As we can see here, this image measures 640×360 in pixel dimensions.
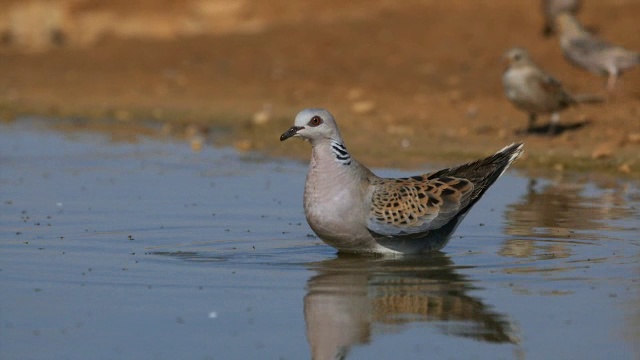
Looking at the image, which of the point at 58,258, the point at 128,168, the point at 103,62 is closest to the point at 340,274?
the point at 58,258

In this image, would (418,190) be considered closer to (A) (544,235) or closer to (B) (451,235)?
(B) (451,235)

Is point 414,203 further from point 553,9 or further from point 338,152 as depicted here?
point 553,9

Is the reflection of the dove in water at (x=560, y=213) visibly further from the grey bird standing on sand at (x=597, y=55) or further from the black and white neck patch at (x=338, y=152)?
the grey bird standing on sand at (x=597, y=55)

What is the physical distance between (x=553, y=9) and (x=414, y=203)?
1315cm

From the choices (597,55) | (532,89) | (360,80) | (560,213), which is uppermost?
(360,80)

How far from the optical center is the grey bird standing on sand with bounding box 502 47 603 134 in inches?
608

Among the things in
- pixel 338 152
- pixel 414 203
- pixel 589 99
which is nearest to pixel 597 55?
pixel 589 99

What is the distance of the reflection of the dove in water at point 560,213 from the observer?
374 inches

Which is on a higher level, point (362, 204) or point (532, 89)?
point (532, 89)

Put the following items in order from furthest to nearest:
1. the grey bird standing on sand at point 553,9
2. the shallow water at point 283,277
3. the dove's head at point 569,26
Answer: the grey bird standing on sand at point 553,9
the dove's head at point 569,26
the shallow water at point 283,277

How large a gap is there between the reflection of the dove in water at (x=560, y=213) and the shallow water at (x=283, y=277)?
2cm

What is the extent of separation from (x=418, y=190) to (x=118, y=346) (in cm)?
335

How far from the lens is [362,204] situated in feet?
29.1

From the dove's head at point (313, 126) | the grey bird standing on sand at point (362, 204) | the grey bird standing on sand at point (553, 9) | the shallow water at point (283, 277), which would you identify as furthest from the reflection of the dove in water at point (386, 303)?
the grey bird standing on sand at point (553, 9)
